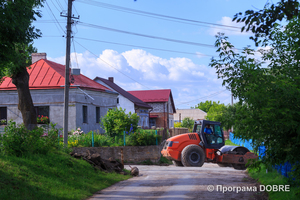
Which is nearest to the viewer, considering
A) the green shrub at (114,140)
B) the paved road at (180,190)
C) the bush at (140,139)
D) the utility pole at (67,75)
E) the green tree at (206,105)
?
the paved road at (180,190)

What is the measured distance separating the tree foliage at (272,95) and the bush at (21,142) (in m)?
8.04

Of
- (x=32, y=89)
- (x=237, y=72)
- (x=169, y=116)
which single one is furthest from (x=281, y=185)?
(x=169, y=116)

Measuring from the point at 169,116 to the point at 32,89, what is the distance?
34168 millimetres

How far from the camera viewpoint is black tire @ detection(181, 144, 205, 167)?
18.2m

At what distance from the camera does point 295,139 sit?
6.75 m

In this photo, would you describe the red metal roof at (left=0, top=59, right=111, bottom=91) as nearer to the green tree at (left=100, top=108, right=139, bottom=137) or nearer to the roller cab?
the green tree at (left=100, top=108, right=139, bottom=137)

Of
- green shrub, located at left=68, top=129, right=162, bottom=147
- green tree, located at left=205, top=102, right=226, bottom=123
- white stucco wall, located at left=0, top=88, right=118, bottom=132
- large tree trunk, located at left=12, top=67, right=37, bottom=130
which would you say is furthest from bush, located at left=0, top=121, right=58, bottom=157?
white stucco wall, located at left=0, top=88, right=118, bottom=132

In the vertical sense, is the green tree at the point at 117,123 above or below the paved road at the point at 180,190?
above

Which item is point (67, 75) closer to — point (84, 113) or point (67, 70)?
point (67, 70)

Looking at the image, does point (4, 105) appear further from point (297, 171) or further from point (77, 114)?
point (297, 171)

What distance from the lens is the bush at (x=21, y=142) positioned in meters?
11.9

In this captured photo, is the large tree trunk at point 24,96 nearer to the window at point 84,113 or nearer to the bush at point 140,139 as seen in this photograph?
the bush at point 140,139

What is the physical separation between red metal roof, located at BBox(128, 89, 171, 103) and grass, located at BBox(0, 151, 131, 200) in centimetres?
4033

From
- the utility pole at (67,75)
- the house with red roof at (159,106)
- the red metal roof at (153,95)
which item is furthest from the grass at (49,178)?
the red metal roof at (153,95)
